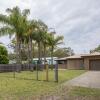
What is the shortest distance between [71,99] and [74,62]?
47.5 m

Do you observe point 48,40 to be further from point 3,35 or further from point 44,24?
point 3,35

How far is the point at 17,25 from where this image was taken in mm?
35875

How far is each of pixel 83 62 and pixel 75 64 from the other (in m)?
2.58

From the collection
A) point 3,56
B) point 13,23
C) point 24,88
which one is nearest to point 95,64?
point 3,56

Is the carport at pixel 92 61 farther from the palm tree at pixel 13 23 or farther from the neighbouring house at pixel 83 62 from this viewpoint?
the palm tree at pixel 13 23

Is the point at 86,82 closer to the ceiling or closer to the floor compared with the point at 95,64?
closer to the floor

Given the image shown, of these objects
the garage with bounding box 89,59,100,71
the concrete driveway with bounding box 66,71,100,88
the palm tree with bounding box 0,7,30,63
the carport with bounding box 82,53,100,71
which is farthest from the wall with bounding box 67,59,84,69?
the concrete driveway with bounding box 66,71,100,88

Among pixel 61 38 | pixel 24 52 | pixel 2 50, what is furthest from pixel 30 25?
pixel 24 52

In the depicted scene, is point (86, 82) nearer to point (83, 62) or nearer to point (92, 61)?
point (92, 61)

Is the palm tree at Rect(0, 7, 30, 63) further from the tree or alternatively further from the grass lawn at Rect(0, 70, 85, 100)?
the grass lawn at Rect(0, 70, 85, 100)

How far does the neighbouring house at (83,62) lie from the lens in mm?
51562

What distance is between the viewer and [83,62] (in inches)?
2194

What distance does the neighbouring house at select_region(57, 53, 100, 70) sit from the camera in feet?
169

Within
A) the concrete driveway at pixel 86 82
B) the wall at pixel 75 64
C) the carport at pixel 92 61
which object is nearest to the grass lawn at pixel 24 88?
the concrete driveway at pixel 86 82
